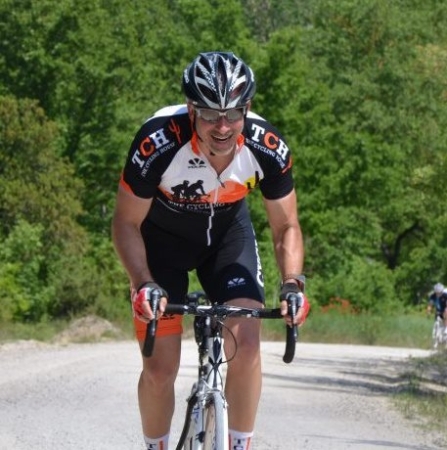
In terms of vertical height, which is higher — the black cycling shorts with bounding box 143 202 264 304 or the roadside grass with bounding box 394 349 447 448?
the black cycling shorts with bounding box 143 202 264 304

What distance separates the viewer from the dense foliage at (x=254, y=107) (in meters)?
40.0

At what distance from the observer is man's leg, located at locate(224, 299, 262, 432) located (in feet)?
20.9

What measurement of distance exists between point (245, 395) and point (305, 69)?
5019 cm

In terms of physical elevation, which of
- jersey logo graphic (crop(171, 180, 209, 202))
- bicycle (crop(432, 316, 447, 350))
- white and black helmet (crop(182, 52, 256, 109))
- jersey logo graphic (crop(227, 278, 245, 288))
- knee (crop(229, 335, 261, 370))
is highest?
white and black helmet (crop(182, 52, 256, 109))

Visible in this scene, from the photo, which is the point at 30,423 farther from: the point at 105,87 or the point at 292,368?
the point at 105,87

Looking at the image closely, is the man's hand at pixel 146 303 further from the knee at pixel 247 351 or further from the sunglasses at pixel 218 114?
the sunglasses at pixel 218 114

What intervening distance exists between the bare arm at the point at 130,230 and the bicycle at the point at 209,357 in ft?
1.03

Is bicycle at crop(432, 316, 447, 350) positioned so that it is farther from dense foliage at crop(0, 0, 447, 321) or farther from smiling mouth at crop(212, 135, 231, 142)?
smiling mouth at crop(212, 135, 231, 142)

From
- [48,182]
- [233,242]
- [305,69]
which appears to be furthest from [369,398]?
[305,69]

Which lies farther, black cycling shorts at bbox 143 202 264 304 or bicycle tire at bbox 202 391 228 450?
black cycling shorts at bbox 143 202 264 304

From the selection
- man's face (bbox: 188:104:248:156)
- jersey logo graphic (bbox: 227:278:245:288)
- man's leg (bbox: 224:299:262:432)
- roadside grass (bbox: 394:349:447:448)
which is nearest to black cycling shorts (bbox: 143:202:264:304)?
jersey logo graphic (bbox: 227:278:245:288)

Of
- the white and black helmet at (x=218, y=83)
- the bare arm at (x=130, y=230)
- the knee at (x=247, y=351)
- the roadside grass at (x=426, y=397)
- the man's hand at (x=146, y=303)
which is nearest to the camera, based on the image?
the man's hand at (x=146, y=303)

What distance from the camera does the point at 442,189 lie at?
22062 millimetres

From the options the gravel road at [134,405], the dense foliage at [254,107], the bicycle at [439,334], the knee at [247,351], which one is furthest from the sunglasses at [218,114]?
the dense foliage at [254,107]
